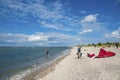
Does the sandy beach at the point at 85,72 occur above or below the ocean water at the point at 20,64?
above

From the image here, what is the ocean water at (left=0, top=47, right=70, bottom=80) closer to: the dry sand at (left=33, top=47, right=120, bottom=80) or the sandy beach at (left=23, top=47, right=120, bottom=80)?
the sandy beach at (left=23, top=47, right=120, bottom=80)

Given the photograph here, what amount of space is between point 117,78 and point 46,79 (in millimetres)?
6429

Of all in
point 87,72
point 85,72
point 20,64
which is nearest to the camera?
point 87,72

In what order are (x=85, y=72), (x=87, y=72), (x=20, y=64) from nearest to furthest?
(x=87, y=72)
(x=85, y=72)
(x=20, y=64)

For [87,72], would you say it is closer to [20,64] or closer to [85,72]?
[85,72]

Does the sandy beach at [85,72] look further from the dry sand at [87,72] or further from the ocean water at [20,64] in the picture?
the ocean water at [20,64]

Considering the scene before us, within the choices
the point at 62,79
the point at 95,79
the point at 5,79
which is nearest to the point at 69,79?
the point at 62,79

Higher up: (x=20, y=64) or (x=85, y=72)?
(x=85, y=72)

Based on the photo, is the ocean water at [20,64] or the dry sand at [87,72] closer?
the dry sand at [87,72]

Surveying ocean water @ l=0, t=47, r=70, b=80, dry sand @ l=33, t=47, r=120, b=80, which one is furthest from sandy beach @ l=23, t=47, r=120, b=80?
ocean water @ l=0, t=47, r=70, b=80

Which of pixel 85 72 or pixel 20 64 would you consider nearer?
pixel 85 72

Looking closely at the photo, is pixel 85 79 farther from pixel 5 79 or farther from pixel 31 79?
pixel 5 79

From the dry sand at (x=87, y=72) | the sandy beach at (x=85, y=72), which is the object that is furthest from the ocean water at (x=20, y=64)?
the dry sand at (x=87, y=72)

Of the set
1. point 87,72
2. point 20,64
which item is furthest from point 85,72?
point 20,64
